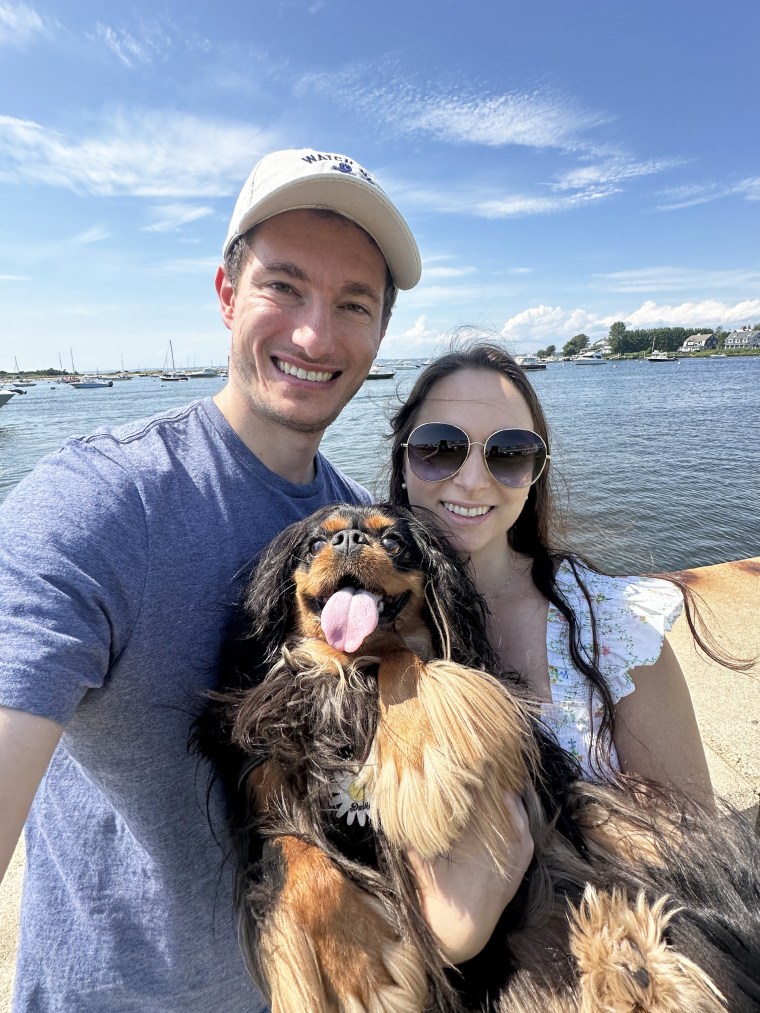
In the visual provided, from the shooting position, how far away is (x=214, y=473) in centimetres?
155

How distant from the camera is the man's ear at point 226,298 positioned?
72.8 inches

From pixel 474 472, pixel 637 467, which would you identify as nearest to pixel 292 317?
pixel 474 472

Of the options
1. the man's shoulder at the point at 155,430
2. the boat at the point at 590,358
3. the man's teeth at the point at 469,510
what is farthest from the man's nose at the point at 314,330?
the boat at the point at 590,358

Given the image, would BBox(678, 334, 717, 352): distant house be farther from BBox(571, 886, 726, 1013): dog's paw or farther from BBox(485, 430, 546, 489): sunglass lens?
BBox(571, 886, 726, 1013): dog's paw

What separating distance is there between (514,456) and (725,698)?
2966 millimetres

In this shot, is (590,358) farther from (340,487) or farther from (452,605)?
(452,605)

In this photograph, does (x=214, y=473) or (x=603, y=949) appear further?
(x=214, y=473)

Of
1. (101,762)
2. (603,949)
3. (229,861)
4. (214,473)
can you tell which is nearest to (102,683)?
(101,762)

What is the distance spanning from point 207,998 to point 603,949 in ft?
3.74

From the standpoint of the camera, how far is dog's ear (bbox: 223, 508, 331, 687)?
62.3 inches

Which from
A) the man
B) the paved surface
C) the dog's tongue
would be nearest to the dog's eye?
the dog's tongue

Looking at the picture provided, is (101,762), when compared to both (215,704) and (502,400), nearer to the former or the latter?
(215,704)

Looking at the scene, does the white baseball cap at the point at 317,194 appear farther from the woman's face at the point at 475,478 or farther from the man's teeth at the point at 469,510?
the man's teeth at the point at 469,510

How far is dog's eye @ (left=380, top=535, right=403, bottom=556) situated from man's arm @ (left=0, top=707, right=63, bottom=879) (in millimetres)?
1024
